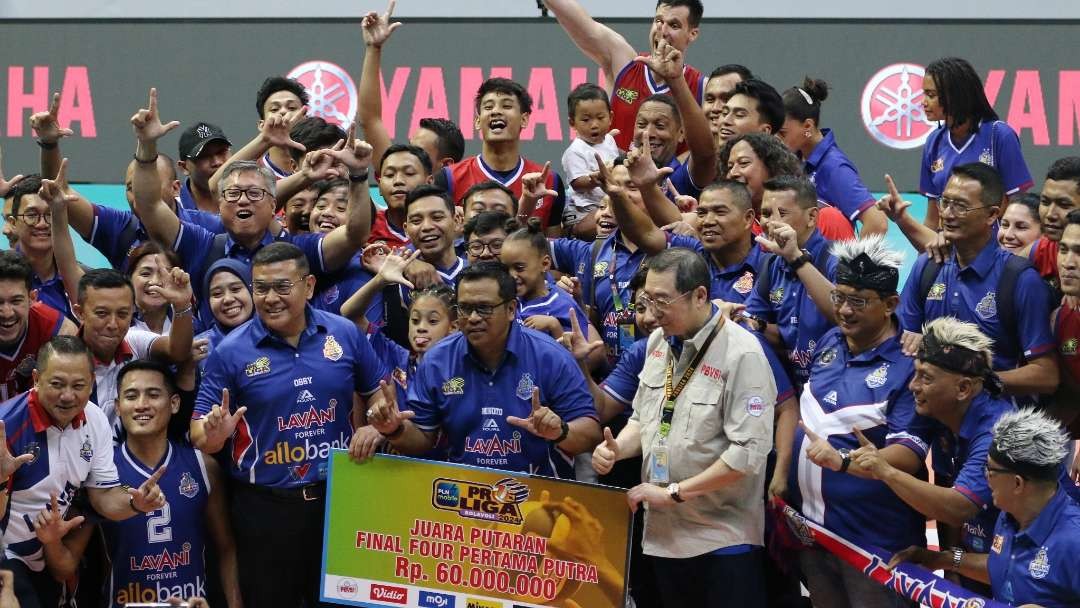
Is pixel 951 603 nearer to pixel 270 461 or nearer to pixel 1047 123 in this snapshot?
pixel 270 461

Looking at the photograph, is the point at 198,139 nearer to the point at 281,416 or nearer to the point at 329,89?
the point at 281,416

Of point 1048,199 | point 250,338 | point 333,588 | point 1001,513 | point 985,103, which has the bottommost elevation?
point 333,588

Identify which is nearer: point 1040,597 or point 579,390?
point 1040,597

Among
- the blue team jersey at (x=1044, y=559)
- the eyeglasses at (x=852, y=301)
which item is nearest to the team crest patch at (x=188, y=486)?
the eyeglasses at (x=852, y=301)

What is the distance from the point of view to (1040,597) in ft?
18.6

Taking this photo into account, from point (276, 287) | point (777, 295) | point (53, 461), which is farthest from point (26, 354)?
point (777, 295)

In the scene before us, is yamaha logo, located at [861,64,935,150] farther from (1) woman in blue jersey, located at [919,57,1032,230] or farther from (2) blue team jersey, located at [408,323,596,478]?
(2) blue team jersey, located at [408,323,596,478]

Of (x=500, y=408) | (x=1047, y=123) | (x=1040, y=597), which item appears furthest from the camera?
(x=1047, y=123)

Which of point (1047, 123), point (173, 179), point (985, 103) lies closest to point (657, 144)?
point (985, 103)

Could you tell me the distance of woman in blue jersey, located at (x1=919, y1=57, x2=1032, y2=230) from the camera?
8109 mm

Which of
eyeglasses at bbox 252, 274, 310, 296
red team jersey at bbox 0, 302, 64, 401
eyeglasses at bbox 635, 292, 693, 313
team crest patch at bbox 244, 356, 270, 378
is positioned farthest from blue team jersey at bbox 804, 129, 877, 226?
red team jersey at bbox 0, 302, 64, 401

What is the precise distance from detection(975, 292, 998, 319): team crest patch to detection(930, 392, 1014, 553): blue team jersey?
512 mm

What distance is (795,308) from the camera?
23.4 ft

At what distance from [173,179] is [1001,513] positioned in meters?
5.66
